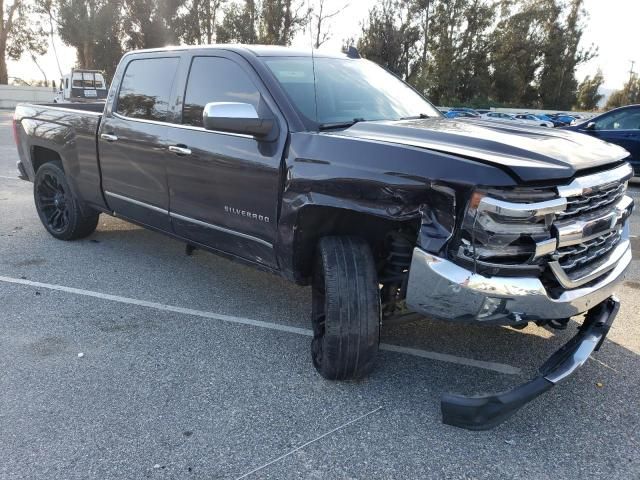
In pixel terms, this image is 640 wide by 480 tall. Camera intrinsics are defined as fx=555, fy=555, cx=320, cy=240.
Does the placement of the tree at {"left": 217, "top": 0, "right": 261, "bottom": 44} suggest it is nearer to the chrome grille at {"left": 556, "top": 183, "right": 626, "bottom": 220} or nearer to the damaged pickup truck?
the damaged pickup truck

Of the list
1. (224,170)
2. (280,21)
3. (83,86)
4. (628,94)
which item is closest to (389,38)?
(280,21)

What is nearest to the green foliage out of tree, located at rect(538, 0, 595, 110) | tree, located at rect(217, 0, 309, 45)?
tree, located at rect(538, 0, 595, 110)

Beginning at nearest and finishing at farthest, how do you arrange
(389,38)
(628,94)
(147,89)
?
(147,89)
(389,38)
(628,94)

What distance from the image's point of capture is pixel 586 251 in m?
2.82

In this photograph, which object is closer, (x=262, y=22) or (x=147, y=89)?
(x=147, y=89)

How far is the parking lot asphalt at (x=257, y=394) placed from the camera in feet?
8.38

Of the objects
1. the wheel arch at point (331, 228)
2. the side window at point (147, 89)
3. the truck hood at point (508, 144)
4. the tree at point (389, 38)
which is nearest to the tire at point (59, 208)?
the side window at point (147, 89)

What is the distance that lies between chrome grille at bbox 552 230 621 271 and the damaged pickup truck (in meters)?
0.01

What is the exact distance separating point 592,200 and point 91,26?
152ft

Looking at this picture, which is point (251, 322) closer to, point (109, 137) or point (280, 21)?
point (109, 137)

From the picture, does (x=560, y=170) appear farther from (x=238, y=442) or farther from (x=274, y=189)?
(x=238, y=442)

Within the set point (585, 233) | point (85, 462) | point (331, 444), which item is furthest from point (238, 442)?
point (585, 233)

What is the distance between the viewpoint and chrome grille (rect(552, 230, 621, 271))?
265 centimetres

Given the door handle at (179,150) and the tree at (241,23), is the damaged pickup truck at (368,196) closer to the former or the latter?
the door handle at (179,150)
